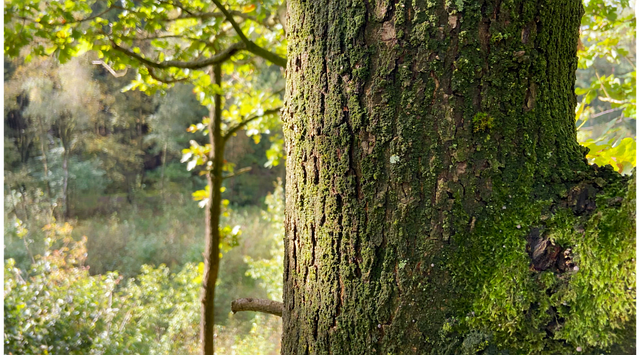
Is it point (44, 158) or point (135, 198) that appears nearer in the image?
point (44, 158)

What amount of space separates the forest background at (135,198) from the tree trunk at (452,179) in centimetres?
54

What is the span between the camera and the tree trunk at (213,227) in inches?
128

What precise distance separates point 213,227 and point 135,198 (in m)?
12.6

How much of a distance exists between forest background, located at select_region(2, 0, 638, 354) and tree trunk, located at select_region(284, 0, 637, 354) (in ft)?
1.78

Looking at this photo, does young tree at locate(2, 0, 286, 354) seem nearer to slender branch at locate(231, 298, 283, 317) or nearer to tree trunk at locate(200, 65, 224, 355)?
tree trunk at locate(200, 65, 224, 355)

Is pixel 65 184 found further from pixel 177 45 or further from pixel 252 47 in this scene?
pixel 252 47

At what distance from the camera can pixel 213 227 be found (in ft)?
11.0

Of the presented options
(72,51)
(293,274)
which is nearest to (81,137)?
(72,51)

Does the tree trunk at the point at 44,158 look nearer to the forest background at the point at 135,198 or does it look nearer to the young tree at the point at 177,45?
the forest background at the point at 135,198

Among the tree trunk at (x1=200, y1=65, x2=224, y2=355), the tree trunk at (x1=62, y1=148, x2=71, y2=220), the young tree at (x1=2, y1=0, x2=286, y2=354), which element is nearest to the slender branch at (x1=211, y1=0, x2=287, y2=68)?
the young tree at (x1=2, y1=0, x2=286, y2=354)

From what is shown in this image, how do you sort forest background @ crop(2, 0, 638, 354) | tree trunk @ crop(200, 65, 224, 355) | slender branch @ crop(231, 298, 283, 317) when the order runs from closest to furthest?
1. slender branch @ crop(231, 298, 283, 317)
2. tree trunk @ crop(200, 65, 224, 355)
3. forest background @ crop(2, 0, 638, 354)

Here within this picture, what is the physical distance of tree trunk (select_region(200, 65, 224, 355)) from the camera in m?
3.26

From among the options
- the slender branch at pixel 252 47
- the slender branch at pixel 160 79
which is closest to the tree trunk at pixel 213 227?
the slender branch at pixel 160 79

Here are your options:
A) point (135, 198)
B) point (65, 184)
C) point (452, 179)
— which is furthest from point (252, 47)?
point (135, 198)
